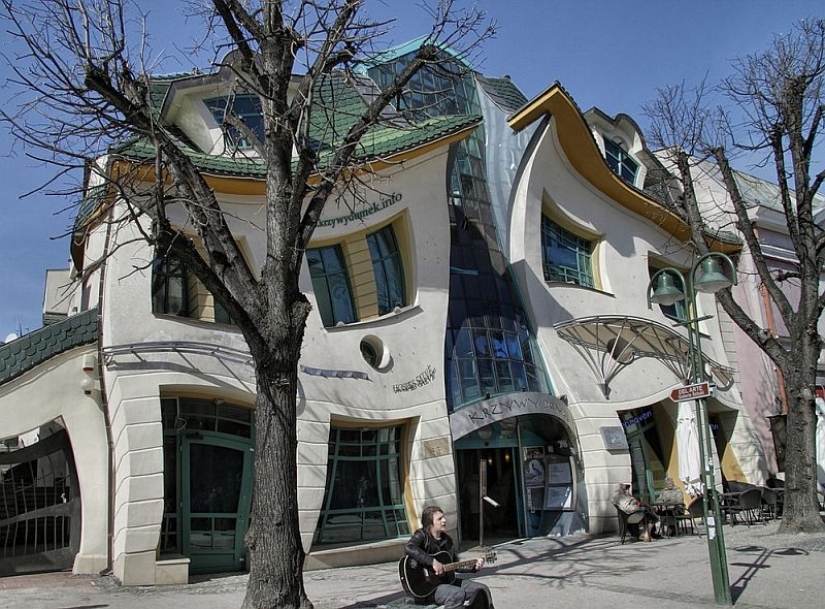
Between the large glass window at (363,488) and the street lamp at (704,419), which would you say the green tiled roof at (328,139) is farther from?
the large glass window at (363,488)

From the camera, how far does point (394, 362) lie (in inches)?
498

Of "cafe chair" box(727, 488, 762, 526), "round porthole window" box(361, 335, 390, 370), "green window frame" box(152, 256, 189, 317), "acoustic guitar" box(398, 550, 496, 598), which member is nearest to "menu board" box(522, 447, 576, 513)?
"cafe chair" box(727, 488, 762, 526)

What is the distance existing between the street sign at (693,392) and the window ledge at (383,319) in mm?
5724

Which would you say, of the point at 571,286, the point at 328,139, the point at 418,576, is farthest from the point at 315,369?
the point at 571,286

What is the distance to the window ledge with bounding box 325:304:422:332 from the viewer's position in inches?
482

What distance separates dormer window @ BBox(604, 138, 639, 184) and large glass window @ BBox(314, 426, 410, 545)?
10.3 meters

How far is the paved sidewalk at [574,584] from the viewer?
775 centimetres

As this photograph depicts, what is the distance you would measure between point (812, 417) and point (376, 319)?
25.0 ft

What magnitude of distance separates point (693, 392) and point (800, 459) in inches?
235

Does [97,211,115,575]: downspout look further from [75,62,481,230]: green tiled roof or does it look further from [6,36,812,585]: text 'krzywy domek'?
[75,62,481,230]: green tiled roof

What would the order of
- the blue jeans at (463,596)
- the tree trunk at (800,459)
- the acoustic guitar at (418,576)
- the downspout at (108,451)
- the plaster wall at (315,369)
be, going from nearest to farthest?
the blue jeans at (463,596) < the acoustic guitar at (418,576) < the plaster wall at (315,369) < the downspout at (108,451) < the tree trunk at (800,459)

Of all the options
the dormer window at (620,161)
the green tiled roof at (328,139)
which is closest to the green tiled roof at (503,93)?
the dormer window at (620,161)

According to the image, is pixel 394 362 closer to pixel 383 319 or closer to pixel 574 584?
pixel 383 319

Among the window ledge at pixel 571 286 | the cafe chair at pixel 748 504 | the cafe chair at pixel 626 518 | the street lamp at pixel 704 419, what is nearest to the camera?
the street lamp at pixel 704 419
